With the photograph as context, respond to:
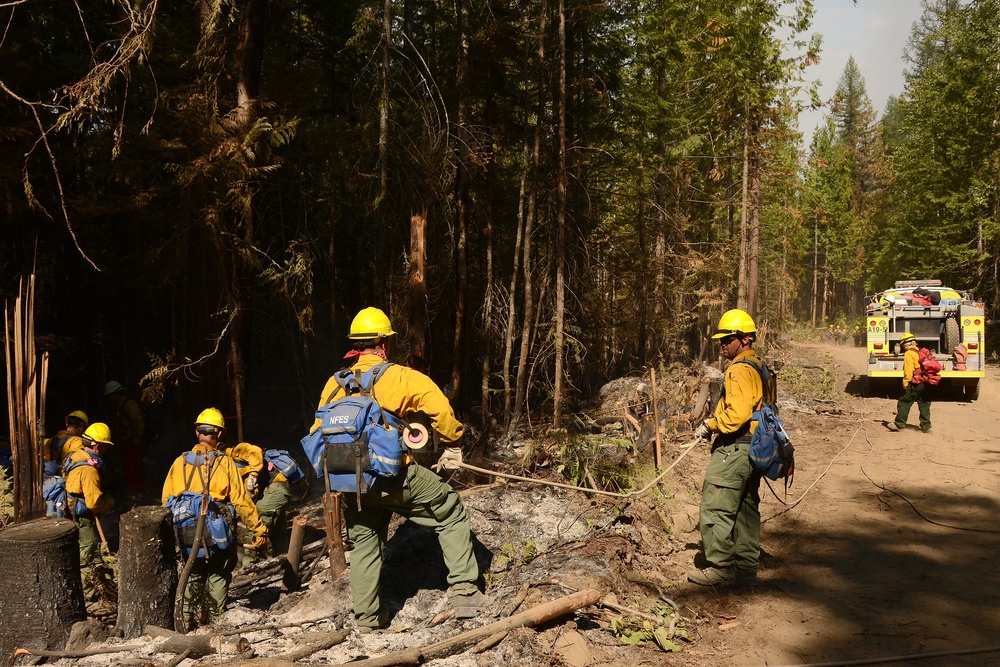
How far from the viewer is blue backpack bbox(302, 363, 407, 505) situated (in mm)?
5152

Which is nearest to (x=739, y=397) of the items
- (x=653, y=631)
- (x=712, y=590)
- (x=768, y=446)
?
(x=768, y=446)

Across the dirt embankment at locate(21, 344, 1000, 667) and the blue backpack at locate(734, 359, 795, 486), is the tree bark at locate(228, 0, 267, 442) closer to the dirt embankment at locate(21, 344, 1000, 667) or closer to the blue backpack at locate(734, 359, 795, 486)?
the dirt embankment at locate(21, 344, 1000, 667)

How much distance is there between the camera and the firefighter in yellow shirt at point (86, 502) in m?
8.21

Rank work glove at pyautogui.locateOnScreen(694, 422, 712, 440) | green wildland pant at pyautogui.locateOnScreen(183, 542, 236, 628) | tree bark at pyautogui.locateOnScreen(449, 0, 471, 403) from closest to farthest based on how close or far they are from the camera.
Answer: work glove at pyautogui.locateOnScreen(694, 422, 712, 440) < green wildland pant at pyautogui.locateOnScreen(183, 542, 236, 628) < tree bark at pyautogui.locateOnScreen(449, 0, 471, 403)

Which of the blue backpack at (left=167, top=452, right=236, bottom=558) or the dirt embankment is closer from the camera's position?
the dirt embankment

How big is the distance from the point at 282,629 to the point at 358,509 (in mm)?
1450

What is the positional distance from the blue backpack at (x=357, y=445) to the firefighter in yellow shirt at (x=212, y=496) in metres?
1.88

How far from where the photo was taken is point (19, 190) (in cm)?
988

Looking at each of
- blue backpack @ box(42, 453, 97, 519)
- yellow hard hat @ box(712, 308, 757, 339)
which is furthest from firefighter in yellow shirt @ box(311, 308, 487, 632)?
blue backpack @ box(42, 453, 97, 519)

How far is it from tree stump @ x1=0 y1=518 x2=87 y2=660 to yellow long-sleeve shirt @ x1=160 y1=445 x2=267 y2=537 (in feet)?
4.67

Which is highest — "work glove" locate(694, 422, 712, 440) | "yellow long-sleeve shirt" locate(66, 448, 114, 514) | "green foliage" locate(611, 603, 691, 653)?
"work glove" locate(694, 422, 712, 440)

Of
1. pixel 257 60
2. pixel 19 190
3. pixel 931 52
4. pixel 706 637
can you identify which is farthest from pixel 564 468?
pixel 931 52

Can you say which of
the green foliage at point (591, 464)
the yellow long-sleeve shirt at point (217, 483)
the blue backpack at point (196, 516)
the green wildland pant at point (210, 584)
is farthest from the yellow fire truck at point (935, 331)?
the blue backpack at point (196, 516)

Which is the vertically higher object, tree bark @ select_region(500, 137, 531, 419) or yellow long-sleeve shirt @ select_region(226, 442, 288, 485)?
tree bark @ select_region(500, 137, 531, 419)
